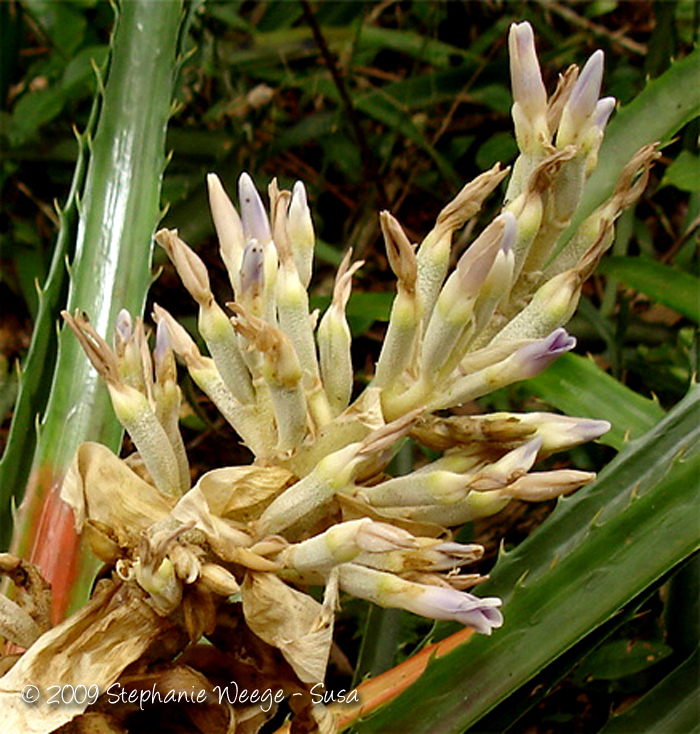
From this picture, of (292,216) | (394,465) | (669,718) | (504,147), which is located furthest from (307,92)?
(669,718)

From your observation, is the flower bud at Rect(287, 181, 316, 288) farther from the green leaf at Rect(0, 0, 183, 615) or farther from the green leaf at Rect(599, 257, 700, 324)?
the green leaf at Rect(599, 257, 700, 324)

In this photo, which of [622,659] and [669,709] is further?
[622,659]

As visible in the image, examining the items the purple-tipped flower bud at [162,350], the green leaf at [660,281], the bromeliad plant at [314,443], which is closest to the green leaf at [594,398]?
the green leaf at [660,281]

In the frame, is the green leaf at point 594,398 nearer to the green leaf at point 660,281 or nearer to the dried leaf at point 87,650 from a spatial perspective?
the green leaf at point 660,281

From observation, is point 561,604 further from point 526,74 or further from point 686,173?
point 686,173

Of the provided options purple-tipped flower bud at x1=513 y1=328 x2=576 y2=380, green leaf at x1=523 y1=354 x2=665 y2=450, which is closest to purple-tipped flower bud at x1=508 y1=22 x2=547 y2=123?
purple-tipped flower bud at x1=513 y1=328 x2=576 y2=380

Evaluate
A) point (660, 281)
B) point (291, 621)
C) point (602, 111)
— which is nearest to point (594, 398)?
point (660, 281)

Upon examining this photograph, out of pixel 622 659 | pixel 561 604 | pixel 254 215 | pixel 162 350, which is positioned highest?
pixel 254 215
